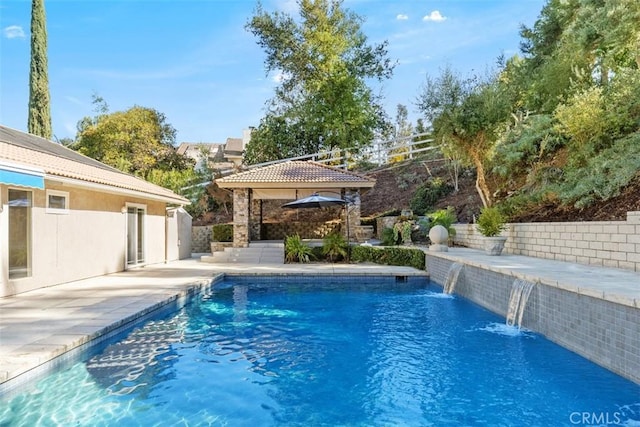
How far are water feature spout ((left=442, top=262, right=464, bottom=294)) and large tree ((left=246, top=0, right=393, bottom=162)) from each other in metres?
20.5

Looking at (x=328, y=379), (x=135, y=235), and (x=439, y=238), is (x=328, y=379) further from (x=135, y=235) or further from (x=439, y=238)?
(x=135, y=235)

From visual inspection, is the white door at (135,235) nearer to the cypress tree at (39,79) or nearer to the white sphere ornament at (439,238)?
the white sphere ornament at (439,238)

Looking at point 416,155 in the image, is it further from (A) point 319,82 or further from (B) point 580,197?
(B) point 580,197

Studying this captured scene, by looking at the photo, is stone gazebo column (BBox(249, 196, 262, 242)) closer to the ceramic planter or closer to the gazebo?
the gazebo

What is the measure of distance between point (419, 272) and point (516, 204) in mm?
4813

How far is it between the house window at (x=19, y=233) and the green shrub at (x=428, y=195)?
1944 centimetres

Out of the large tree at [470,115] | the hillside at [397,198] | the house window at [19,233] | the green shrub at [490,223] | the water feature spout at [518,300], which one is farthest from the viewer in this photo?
the hillside at [397,198]

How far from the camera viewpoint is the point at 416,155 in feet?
107

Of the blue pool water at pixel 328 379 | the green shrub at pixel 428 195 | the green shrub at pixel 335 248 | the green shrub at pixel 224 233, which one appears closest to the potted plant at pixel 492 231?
the blue pool water at pixel 328 379

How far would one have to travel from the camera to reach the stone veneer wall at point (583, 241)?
9.21 meters

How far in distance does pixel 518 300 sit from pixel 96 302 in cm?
927

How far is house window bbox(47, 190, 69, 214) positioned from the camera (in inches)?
453

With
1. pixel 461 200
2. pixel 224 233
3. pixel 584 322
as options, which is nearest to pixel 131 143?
pixel 224 233

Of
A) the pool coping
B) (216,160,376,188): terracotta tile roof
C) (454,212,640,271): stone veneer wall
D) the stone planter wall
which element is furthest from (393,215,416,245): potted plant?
the pool coping
